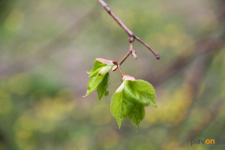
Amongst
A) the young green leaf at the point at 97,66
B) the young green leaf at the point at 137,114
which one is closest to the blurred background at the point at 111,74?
the young green leaf at the point at 137,114

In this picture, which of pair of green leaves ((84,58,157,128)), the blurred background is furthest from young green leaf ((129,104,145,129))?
the blurred background

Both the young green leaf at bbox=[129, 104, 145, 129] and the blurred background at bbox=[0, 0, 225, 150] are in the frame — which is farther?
the blurred background at bbox=[0, 0, 225, 150]

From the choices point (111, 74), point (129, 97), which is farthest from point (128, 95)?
point (111, 74)

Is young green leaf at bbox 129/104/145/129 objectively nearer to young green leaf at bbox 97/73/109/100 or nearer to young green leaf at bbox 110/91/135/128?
young green leaf at bbox 110/91/135/128

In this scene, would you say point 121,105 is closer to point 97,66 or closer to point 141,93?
point 141,93

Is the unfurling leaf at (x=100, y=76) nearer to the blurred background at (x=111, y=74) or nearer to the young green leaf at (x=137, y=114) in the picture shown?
the young green leaf at (x=137, y=114)

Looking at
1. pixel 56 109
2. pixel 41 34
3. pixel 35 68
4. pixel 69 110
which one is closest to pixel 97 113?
pixel 69 110
